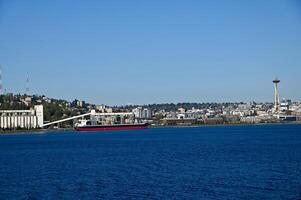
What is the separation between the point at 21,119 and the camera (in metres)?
106

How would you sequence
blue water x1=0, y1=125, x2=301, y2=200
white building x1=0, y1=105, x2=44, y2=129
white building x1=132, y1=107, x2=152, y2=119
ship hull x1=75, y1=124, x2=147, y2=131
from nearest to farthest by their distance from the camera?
A: blue water x1=0, y1=125, x2=301, y2=200 < white building x1=0, y1=105, x2=44, y2=129 < ship hull x1=75, y1=124, x2=147, y2=131 < white building x1=132, y1=107, x2=152, y2=119

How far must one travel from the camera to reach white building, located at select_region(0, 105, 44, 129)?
346ft

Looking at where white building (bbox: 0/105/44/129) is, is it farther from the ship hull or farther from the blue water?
the blue water

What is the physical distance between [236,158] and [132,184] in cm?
1128

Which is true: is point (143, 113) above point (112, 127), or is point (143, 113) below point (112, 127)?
above

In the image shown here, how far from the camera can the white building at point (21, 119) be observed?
10550 centimetres

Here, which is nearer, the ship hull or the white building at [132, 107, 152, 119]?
the ship hull

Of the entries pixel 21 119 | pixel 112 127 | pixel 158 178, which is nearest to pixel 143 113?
pixel 112 127

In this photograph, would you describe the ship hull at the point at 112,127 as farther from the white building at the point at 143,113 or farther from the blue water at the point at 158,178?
the blue water at the point at 158,178

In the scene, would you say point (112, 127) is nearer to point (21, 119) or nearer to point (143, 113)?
point (21, 119)

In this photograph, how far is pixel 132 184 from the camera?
20.8 metres

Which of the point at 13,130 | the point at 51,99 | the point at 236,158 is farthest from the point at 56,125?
the point at 236,158

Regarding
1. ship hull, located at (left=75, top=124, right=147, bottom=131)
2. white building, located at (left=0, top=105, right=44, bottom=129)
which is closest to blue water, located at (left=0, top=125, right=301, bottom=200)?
white building, located at (left=0, top=105, right=44, bottom=129)

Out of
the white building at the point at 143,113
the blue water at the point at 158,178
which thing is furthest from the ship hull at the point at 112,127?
the blue water at the point at 158,178
